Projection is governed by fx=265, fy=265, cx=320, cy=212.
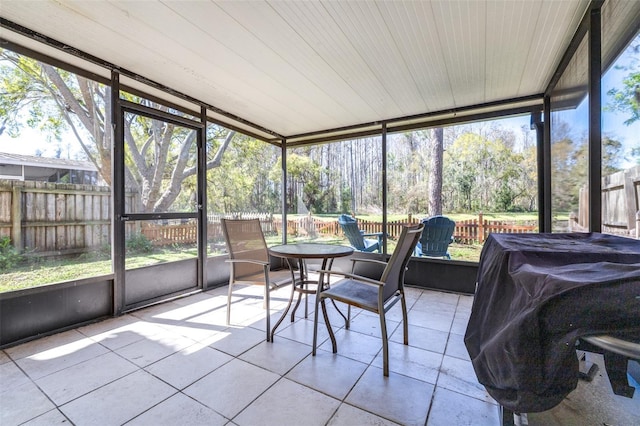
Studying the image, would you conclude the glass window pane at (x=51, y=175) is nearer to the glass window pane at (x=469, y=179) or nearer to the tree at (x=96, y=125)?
the tree at (x=96, y=125)

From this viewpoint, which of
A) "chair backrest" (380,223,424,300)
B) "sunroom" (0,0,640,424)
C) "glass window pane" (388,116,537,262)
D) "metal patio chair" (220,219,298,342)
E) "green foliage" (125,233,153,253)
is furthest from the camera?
"glass window pane" (388,116,537,262)

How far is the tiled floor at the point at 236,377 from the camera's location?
4.66ft

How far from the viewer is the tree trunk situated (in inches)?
151

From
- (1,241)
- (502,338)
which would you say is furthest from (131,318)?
(502,338)

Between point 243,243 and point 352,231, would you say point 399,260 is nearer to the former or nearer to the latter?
point 243,243

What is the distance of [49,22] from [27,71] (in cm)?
54

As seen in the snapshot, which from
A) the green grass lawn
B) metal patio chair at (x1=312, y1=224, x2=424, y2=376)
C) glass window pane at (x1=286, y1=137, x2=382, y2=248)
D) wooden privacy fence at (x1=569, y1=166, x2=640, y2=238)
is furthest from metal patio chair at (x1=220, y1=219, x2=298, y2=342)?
wooden privacy fence at (x1=569, y1=166, x2=640, y2=238)

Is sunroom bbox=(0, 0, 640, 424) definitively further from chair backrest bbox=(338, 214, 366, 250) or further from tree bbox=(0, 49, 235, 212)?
chair backrest bbox=(338, 214, 366, 250)

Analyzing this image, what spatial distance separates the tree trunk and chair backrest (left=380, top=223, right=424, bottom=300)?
1986mm

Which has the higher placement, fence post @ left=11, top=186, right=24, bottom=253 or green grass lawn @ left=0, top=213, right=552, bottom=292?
fence post @ left=11, top=186, right=24, bottom=253

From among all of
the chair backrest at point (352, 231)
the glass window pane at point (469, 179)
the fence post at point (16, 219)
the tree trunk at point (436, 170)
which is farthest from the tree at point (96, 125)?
the tree trunk at point (436, 170)

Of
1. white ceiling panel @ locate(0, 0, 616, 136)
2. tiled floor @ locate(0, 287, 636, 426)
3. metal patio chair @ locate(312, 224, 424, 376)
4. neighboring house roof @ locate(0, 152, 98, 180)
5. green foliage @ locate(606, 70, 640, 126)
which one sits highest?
white ceiling panel @ locate(0, 0, 616, 136)

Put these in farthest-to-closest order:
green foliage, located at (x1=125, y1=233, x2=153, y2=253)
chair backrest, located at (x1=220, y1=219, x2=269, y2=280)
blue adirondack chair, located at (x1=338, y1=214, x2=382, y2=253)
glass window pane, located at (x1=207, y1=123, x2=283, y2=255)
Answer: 1. blue adirondack chair, located at (x1=338, y1=214, x2=382, y2=253)
2. glass window pane, located at (x1=207, y1=123, x2=283, y2=255)
3. green foliage, located at (x1=125, y1=233, x2=153, y2=253)
4. chair backrest, located at (x1=220, y1=219, x2=269, y2=280)

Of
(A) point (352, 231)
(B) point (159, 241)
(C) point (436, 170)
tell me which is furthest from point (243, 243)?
(C) point (436, 170)
